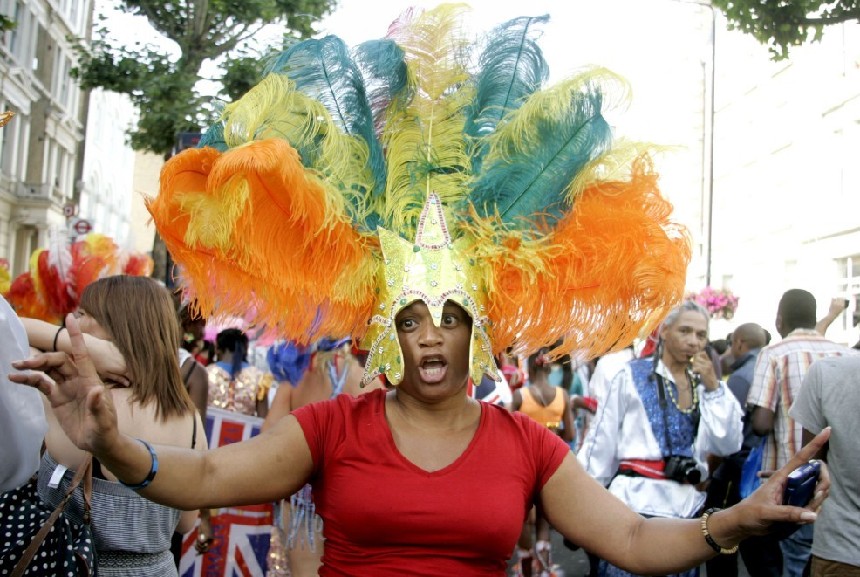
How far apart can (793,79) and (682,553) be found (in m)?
24.1

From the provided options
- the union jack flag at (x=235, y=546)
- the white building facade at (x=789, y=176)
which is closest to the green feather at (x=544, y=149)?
the union jack flag at (x=235, y=546)

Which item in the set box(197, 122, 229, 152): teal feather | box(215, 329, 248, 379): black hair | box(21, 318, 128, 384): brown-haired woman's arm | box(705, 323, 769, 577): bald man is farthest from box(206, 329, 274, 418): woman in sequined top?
box(197, 122, 229, 152): teal feather

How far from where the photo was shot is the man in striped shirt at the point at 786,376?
557 centimetres

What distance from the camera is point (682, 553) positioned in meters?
2.38

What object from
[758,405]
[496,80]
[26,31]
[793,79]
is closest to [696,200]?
[793,79]

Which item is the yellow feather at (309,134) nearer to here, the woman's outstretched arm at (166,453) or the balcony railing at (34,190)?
the woman's outstretched arm at (166,453)

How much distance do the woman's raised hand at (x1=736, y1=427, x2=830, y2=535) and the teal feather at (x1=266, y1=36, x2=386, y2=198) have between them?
1.41 metres

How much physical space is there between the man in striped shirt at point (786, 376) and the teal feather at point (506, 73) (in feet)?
11.3

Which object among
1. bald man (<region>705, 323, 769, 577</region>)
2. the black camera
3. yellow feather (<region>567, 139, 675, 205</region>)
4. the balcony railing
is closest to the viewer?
yellow feather (<region>567, 139, 675, 205</region>)

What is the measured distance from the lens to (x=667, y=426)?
5.00 metres

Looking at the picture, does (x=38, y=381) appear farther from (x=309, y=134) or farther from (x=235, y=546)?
(x=235, y=546)

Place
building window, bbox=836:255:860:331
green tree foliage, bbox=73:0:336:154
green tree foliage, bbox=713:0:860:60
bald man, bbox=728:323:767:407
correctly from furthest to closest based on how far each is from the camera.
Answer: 1. building window, bbox=836:255:860:331
2. green tree foliage, bbox=73:0:336:154
3. green tree foliage, bbox=713:0:860:60
4. bald man, bbox=728:323:767:407

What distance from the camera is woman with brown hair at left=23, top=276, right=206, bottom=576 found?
10.5 ft

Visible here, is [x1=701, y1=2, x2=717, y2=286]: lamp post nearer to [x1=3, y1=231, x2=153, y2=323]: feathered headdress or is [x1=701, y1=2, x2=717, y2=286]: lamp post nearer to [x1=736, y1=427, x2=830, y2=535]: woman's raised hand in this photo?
[x1=3, y1=231, x2=153, y2=323]: feathered headdress
